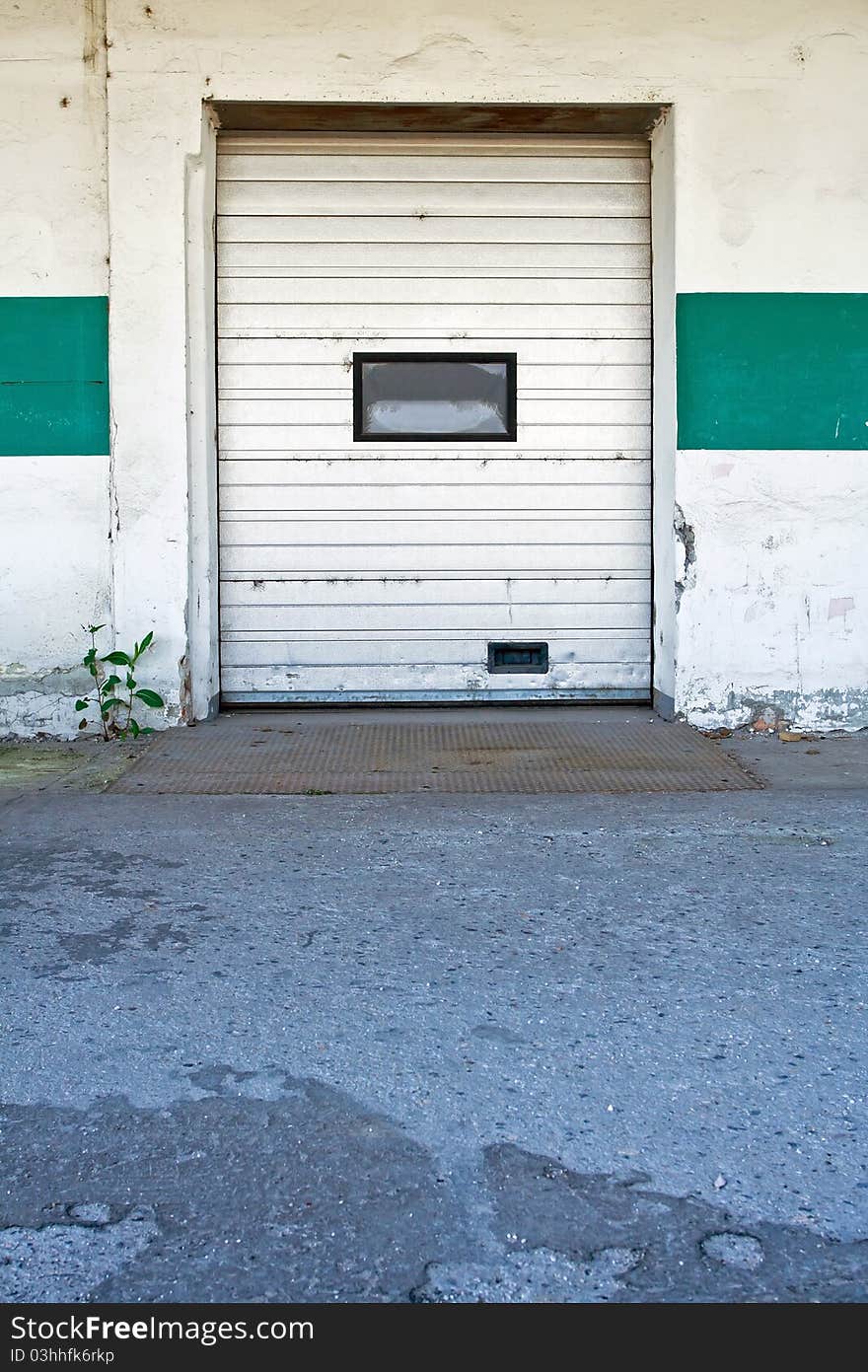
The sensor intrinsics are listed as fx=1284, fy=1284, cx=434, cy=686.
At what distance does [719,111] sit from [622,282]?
35.9 inches

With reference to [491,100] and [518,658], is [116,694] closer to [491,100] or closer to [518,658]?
[518,658]

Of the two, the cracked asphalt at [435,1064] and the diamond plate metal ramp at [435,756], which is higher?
the diamond plate metal ramp at [435,756]

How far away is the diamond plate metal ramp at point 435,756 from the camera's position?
5137 millimetres

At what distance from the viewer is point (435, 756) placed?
565cm

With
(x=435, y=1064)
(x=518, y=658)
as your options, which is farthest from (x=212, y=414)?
(x=435, y=1064)

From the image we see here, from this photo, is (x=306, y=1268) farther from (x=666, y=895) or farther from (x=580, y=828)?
(x=580, y=828)

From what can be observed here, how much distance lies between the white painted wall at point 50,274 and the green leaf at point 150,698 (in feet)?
1.17

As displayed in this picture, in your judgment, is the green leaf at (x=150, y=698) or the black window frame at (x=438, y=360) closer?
the green leaf at (x=150, y=698)

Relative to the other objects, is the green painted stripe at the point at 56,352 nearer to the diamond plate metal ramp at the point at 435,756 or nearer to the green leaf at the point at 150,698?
the green leaf at the point at 150,698

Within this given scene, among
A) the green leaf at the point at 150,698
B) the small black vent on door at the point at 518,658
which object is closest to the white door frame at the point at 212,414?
the green leaf at the point at 150,698

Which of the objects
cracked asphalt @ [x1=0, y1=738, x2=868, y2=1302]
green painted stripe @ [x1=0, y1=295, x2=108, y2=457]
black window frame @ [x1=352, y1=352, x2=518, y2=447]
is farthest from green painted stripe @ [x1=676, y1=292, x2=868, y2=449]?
green painted stripe @ [x1=0, y1=295, x2=108, y2=457]

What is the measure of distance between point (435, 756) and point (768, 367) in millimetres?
2529

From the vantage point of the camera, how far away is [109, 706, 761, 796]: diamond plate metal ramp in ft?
16.9

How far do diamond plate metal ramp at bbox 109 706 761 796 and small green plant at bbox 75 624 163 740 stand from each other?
217mm
